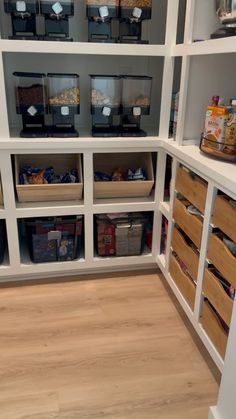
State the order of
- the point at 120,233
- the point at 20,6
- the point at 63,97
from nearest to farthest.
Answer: the point at 20,6, the point at 63,97, the point at 120,233

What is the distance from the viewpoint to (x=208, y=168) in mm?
1349

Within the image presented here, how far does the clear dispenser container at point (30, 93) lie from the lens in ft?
5.86

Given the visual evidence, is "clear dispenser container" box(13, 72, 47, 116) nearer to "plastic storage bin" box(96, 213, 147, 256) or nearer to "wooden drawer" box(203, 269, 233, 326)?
"plastic storage bin" box(96, 213, 147, 256)

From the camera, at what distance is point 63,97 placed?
1837 mm

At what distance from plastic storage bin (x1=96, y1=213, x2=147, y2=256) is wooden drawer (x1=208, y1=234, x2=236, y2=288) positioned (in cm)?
71

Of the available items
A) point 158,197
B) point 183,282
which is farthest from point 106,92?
point 183,282

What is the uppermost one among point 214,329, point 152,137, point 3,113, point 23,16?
point 23,16

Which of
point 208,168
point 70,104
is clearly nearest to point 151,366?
point 208,168

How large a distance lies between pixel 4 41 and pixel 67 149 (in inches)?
21.6

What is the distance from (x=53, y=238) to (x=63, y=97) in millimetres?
752

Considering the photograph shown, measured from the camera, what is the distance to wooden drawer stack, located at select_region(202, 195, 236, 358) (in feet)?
4.08

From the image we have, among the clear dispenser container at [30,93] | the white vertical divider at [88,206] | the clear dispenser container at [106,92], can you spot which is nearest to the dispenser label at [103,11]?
the clear dispenser container at [106,92]

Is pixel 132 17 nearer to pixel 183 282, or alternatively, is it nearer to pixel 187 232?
pixel 187 232

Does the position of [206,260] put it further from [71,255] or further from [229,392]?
[71,255]
